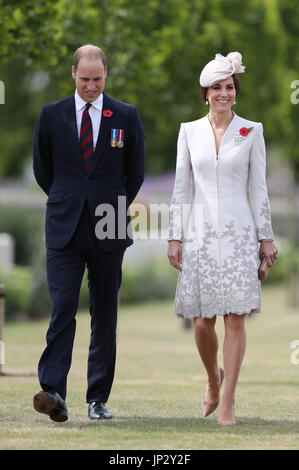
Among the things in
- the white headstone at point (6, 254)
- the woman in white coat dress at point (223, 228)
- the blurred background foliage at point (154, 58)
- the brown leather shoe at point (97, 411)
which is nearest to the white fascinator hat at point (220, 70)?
the woman in white coat dress at point (223, 228)

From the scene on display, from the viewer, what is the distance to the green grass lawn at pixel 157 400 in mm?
5680

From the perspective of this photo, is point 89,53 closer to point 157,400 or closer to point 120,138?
point 120,138

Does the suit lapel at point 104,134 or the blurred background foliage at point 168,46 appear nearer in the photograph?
the suit lapel at point 104,134

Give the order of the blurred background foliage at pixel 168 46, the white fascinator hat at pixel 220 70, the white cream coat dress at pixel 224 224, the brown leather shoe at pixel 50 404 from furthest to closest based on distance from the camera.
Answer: the blurred background foliage at pixel 168 46, the white fascinator hat at pixel 220 70, the white cream coat dress at pixel 224 224, the brown leather shoe at pixel 50 404

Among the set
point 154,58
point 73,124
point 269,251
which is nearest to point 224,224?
point 269,251

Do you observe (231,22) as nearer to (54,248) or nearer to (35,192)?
(54,248)

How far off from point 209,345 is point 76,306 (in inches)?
33.1

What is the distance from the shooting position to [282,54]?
18594 millimetres

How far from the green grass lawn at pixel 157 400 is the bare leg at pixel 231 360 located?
95 mm

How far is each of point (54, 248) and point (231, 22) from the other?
1112 cm

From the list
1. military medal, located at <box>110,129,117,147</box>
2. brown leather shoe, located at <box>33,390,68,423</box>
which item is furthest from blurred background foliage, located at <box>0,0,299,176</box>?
brown leather shoe, located at <box>33,390,68,423</box>

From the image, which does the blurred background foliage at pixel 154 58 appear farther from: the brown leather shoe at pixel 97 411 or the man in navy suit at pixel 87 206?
the brown leather shoe at pixel 97 411

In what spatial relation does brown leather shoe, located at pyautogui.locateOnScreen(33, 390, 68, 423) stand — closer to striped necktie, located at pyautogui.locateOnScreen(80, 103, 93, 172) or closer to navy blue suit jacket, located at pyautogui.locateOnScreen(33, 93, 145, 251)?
navy blue suit jacket, located at pyautogui.locateOnScreen(33, 93, 145, 251)
